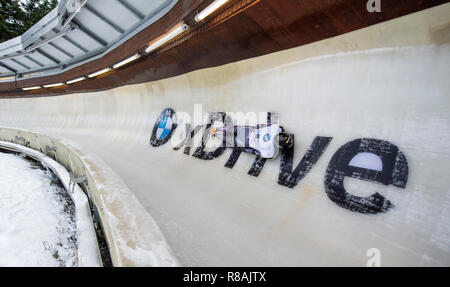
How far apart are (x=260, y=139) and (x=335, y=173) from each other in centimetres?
94

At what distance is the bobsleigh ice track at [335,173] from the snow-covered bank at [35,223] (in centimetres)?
130

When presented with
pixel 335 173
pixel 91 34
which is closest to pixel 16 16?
pixel 91 34

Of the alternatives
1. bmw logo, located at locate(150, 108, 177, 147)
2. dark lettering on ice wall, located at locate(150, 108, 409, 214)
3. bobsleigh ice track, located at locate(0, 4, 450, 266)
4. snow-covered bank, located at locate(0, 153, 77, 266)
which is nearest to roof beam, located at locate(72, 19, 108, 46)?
bmw logo, located at locate(150, 108, 177, 147)

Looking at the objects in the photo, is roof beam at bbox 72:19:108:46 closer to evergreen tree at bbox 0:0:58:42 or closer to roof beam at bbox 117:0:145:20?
roof beam at bbox 117:0:145:20

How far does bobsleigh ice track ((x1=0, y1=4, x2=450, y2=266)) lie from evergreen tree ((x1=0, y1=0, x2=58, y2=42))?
17026 mm

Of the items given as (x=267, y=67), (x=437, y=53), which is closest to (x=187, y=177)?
(x=267, y=67)

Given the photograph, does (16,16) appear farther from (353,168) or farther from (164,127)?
(353,168)

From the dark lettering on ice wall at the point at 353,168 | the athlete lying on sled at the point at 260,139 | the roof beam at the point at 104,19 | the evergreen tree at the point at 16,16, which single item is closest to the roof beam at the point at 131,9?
the roof beam at the point at 104,19

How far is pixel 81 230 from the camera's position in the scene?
8.02 feet

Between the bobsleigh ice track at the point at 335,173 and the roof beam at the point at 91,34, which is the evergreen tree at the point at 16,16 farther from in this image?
the bobsleigh ice track at the point at 335,173

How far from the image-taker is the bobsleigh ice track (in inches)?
58.2

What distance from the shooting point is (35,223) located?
319cm

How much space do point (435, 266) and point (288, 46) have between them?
2.65 metres
